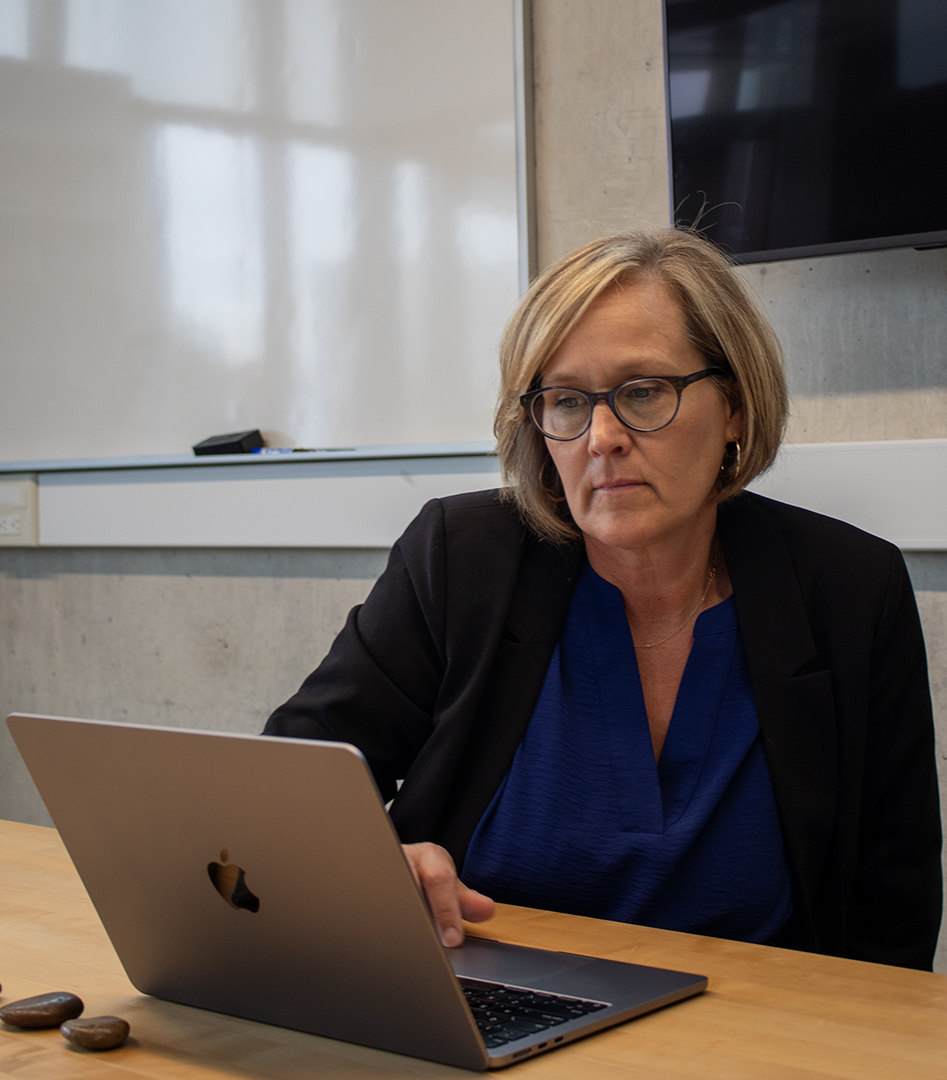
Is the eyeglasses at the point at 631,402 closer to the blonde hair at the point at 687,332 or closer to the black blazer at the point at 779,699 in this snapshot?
the blonde hair at the point at 687,332

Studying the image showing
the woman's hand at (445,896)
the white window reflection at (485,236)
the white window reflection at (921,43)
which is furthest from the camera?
the white window reflection at (485,236)

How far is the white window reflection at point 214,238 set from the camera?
2574 millimetres

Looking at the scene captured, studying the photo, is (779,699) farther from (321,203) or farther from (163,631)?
(163,631)

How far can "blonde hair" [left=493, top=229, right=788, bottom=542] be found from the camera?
1.30 metres

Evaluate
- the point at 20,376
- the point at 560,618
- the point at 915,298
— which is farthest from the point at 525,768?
the point at 20,376

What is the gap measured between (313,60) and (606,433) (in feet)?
5.21

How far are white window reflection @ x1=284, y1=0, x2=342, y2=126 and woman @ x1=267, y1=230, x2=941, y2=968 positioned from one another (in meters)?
1.32

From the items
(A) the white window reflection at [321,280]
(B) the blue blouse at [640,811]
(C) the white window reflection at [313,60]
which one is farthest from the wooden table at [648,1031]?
(C) the white window reflection at [313,60]

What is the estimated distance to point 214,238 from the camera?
103 inches

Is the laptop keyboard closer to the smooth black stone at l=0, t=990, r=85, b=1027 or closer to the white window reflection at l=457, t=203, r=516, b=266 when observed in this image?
the smooth black stone at l=0, t=990, r=85, b=1027

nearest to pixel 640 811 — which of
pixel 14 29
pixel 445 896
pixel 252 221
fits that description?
pixel 445 896

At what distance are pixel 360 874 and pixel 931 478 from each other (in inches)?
58.0

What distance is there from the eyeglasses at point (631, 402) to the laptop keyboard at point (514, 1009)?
661 mm

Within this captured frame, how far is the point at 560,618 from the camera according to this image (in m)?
1.32
